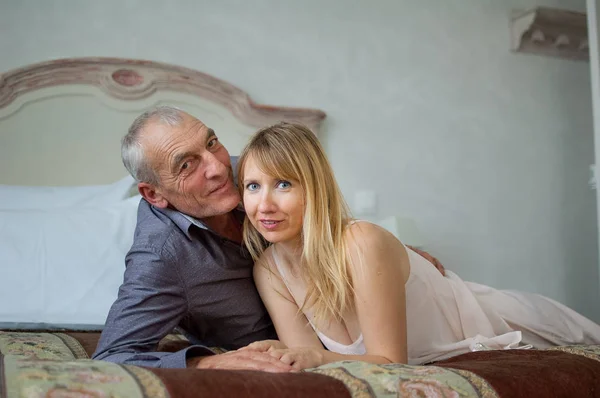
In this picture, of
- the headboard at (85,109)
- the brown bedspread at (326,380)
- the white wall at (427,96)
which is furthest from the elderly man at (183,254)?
the white wall at (427,96)

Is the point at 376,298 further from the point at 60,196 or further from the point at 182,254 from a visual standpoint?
the point at 60,196

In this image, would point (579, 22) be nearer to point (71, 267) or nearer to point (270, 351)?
point (71, 267)

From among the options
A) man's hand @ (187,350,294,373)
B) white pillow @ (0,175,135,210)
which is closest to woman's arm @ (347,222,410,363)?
man's hand @ (187,350,294,373)

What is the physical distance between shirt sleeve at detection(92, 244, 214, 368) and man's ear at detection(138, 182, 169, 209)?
0.23 metres

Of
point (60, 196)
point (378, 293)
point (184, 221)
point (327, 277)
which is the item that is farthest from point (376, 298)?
point (60, 196)

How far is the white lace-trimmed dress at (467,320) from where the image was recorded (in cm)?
166

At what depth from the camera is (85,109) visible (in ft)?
10.3

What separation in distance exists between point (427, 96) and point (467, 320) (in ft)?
7.45

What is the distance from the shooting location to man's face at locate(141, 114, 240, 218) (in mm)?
1670

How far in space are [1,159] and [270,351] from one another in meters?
2.20

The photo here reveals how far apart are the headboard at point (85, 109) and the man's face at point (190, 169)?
4.90 feet

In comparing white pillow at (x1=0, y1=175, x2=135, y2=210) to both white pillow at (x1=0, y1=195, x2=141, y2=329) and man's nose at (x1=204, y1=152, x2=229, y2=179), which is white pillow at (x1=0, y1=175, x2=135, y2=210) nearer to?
white pillow at (x1=0, y1=195, x2=141, y2=329)

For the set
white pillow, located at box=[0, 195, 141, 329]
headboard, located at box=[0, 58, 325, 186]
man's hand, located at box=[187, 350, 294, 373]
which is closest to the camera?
man's hand, located at box=[187, 350, 294, 373]

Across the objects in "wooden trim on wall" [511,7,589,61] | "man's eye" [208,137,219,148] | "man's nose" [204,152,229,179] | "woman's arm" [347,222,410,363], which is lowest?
"woman's arm" [347,222,410,363]
